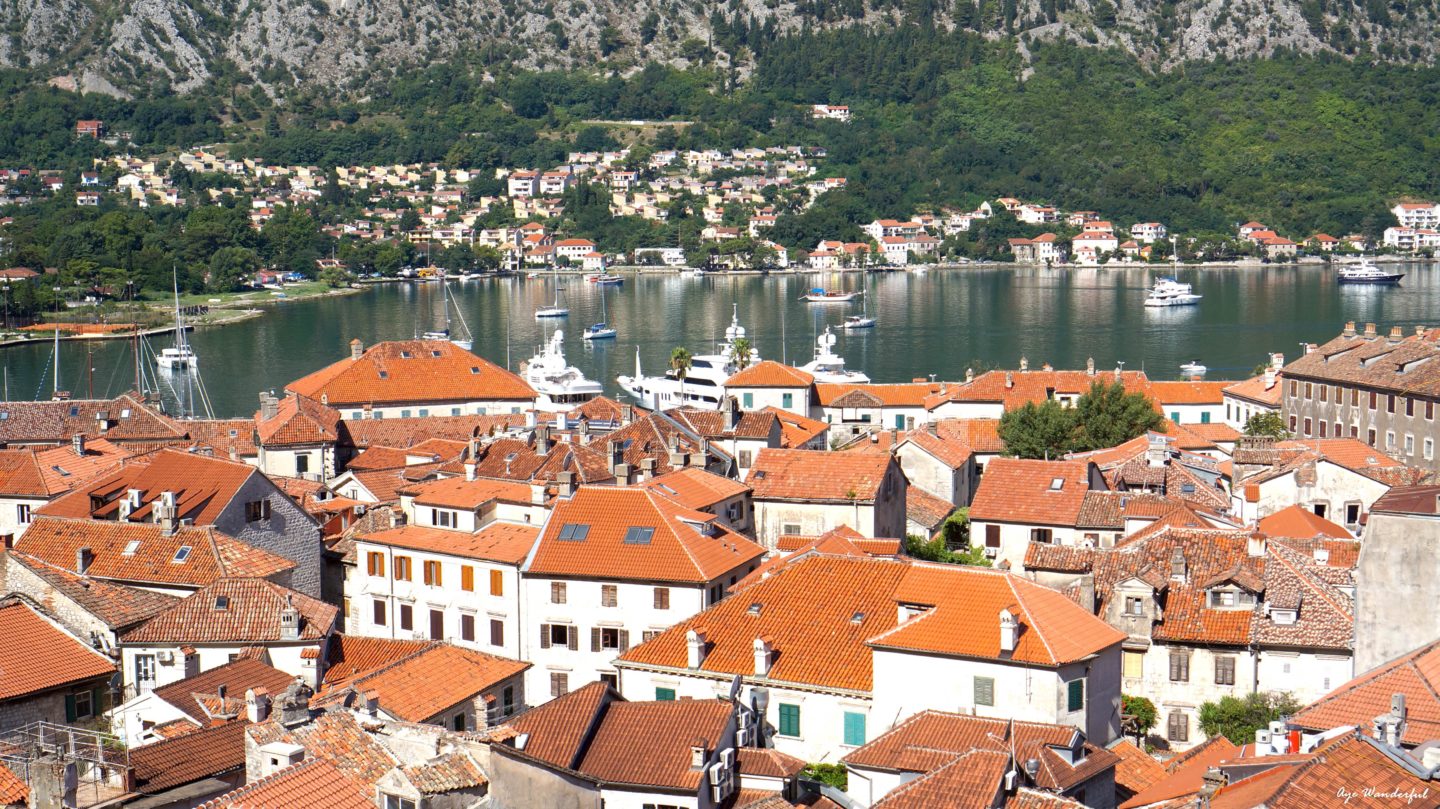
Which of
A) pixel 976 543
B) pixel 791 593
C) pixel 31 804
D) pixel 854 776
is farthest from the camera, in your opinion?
pixel 976 543

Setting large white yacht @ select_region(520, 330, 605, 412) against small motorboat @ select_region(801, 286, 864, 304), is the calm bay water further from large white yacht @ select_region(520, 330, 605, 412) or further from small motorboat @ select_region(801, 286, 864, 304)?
large white yacht @ select_region(520, 330, 605, 412)

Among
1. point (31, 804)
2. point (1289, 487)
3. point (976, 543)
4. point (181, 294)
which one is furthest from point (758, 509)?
point (181, 294)

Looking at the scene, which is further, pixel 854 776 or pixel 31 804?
pixel 854 776

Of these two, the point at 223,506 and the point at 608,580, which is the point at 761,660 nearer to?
the point at 608,580

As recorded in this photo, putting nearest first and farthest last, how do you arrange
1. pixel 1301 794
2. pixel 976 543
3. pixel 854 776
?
pixel 1301 794 < pixel 854 776 < pixel 976 543

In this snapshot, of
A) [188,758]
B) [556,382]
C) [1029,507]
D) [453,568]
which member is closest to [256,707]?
[188,758]

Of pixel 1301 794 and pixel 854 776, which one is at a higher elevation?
pixel 1301 794

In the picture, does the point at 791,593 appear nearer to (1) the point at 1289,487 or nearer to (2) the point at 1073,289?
(1) the point at 1289,487

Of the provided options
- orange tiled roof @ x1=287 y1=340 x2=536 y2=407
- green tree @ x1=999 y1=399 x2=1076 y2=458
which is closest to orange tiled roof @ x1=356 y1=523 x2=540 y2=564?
green tree @ x1=999 y1=399 x2=1076 y2=458

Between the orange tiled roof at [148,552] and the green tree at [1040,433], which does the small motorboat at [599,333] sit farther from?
the orange tiled roof at [148,552]
